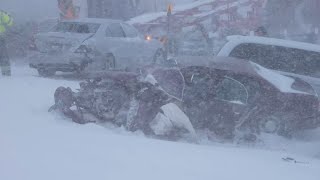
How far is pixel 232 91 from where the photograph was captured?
7.92 meters

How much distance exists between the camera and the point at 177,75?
7.96m

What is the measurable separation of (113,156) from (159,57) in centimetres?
926

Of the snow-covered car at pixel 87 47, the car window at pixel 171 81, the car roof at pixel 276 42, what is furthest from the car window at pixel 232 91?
the snow-covered car at pixel 87 47

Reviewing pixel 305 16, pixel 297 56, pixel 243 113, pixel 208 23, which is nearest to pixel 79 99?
pixel 243 113

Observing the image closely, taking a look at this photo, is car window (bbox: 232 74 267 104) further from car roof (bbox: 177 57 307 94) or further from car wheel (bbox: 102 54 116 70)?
car wheel (bbox: 102 54 116 70)

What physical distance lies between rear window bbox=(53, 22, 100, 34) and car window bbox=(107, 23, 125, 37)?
393mm

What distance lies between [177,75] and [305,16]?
1626cm

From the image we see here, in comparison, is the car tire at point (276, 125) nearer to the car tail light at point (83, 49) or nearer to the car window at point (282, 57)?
the car window at point (282, 57)

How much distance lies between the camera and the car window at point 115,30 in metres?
12.4

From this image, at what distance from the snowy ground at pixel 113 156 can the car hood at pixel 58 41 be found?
12.6ft

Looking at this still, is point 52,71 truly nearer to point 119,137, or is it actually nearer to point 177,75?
point 177,75

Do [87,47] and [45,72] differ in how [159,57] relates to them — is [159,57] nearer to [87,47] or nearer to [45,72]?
[87,47]

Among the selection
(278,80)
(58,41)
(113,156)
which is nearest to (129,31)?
(58,41)

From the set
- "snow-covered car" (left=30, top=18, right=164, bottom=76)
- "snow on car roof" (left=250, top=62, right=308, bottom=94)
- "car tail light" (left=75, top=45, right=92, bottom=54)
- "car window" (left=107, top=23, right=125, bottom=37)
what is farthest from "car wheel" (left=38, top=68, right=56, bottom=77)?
"snow on car roof" (left=250, top=62, right=308, bottom=94)
